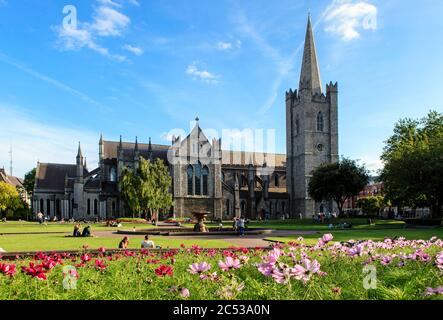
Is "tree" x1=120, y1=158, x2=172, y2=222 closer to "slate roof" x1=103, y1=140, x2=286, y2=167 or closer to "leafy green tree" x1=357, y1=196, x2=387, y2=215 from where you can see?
"slate roof" x1=103, y1=140, x2=286, y2=167

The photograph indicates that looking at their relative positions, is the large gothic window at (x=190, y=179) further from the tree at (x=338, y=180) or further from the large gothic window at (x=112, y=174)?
the tree at (x=338, y=180)

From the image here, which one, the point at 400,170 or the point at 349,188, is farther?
the point at 349,188

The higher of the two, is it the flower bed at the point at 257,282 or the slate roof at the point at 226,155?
the slate roof at the point at 226,155

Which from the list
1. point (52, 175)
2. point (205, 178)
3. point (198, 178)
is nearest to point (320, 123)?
point (205, 178)

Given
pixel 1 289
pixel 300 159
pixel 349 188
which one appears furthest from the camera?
pixel 300 159

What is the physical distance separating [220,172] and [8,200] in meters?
37.8

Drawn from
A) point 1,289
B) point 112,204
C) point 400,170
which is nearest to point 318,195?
point 400,170

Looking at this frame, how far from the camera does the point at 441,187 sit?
44.3 meters

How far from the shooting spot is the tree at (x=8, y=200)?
73.0 metres

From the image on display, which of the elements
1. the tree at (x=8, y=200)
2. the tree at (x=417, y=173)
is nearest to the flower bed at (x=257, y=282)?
the tree at (x=417, y=173)

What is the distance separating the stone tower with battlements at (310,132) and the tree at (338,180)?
13664mm

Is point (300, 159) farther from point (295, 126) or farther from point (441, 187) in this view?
point (441, 187)
